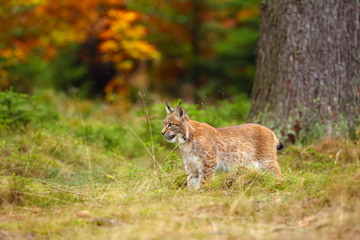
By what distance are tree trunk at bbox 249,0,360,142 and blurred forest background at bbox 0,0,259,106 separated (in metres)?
6.95

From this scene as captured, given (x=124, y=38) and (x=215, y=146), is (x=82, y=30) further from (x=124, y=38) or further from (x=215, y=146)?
(x=215, y=146)

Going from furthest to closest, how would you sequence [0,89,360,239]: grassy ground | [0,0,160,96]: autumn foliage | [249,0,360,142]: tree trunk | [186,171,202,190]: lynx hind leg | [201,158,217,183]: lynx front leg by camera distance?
[0,0,160,96]: autumn foliage → [249,0,360,142]: tree trunk → [201,158,217,183]: lynx front leg → [186,171,202,190]: lynx hind leg → [0,89,360,239]: grassy ground

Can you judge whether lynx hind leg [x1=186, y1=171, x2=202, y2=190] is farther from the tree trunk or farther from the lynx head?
the tree trunk

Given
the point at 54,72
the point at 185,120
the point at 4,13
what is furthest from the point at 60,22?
the point at 185,120

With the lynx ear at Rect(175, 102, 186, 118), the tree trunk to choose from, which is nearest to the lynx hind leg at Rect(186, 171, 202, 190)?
the lynx ear at Rect(175, 102, 186, 118)

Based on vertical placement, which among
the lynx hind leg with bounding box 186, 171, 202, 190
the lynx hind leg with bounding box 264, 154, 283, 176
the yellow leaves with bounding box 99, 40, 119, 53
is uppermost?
the lynx hind leg with bounding box 264, 154, 283, 176

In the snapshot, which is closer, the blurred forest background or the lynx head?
the lynx head

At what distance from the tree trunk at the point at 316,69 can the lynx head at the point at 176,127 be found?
1.63 metres

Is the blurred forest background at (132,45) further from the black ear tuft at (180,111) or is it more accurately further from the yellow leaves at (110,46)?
the black ear tuft at (180,111)

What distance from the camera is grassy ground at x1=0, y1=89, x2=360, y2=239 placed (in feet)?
11.8

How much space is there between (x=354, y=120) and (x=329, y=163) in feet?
4.66

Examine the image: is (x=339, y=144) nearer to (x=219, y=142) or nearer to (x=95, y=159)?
(x=219, y=142)

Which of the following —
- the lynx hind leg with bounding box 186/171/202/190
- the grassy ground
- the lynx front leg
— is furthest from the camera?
the lynx front leg

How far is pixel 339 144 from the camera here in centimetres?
692
